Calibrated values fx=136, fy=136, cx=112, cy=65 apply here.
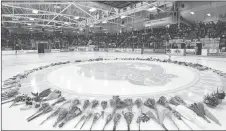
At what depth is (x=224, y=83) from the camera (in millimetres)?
6020

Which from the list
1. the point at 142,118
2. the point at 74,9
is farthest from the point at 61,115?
the point at 74,9

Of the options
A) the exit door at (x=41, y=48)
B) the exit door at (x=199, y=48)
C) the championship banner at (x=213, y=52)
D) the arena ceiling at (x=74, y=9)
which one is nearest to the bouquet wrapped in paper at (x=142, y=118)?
the arena ceiling at (x=74, y=9)

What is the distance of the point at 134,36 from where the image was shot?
1222 inches

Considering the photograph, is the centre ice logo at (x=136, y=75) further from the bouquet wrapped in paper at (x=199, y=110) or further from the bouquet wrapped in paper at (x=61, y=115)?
the bouquet wrapped in paper at (x=61, y=115)

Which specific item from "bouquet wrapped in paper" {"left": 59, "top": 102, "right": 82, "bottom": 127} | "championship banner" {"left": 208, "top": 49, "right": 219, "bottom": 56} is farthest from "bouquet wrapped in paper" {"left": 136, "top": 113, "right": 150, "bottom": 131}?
"championship banner" {"left": 208, "top": 49, "right": 219, "bottom": 56}

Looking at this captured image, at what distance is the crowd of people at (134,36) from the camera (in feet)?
67.9

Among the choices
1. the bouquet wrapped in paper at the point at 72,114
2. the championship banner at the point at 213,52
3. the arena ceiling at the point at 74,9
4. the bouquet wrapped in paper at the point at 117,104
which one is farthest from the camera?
the championship banner at the point at 213,52

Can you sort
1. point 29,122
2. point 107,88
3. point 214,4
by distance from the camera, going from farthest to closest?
point 214,4 < point 107,88 < point 29,122

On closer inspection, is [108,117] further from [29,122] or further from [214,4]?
[214,4]

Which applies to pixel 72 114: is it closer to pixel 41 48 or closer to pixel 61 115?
pixel 61 115

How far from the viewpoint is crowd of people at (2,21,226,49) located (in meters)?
20.7

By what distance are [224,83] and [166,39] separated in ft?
66.4

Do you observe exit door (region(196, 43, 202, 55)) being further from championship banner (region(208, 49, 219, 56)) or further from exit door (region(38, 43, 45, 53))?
exit door (region(38, 43, 45, 53))

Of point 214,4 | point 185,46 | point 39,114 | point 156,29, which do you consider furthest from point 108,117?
point 156,29
